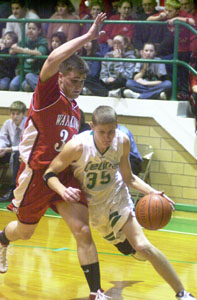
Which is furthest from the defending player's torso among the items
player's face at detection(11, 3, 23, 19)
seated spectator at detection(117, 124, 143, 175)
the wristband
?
player's face at detection(11, 3, 23, 19)

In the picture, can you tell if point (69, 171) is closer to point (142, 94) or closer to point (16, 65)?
point (142, 94)

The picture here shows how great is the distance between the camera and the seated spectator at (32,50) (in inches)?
359

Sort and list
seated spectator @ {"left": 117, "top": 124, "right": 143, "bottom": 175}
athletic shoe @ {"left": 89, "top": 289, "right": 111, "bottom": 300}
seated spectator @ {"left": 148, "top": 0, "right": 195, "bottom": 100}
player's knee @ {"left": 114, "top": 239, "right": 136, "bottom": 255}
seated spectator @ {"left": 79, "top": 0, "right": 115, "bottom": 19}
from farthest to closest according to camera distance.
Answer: seated spectator @ {"left": 79, "top": 0, "right": 115, "bottom": 19}, seated spectator @ {"left": 148, "top": 0, "right": 195, "bottom": 100}, seated spectator @ {"left": 117, "top": 124, "right": 143, "bottom": 175}, player's knee @ {"left": 114, "top": 239, "right": 136, "bottom": 255}, athletic shoe @ {"left": 89, "top": 289, "right": 111, "bottom": 300}

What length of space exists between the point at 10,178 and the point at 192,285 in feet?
16.2

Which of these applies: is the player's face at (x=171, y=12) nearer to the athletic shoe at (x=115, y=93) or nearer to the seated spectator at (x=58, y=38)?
the athletic shoe at (x=115, y=93)

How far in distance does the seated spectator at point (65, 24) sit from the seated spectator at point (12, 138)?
128cm

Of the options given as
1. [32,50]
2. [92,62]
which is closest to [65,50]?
[92,62]

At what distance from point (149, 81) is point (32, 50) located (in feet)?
6.58

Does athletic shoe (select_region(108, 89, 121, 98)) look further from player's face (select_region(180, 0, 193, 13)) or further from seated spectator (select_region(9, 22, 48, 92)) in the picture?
player's face (select_region(180, 0, 193, 13))

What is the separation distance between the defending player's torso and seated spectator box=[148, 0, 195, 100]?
4.03m

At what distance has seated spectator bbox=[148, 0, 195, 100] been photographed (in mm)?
8164

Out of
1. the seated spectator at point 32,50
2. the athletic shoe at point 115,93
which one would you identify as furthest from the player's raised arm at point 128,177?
the seated spectator at point 32,50

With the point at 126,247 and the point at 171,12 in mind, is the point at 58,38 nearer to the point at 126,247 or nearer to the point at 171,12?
the point at 171,12

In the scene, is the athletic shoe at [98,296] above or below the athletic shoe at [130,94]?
below
